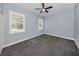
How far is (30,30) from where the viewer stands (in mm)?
5738

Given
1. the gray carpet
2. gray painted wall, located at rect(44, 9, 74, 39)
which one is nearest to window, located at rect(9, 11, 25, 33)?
the gray carpet

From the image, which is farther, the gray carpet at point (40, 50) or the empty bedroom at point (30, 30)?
the empty bedroom at point (30, 30)

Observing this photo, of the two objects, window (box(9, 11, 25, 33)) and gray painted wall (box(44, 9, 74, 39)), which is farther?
gray painted wall (box(44, 9, 74, 39))

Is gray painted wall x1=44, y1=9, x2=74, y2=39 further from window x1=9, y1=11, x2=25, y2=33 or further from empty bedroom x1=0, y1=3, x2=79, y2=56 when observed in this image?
window x1=9, y1=11, x2=25, y2=33

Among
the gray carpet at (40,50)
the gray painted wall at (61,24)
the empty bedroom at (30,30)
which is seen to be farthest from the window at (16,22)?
the gray painted wall at (61,24)

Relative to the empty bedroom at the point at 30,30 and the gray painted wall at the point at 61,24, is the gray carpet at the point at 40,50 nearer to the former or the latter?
the empty bedroom at the point at 30,30

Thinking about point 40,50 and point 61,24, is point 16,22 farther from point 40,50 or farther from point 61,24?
point 61,24

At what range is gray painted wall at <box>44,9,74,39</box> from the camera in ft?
17.4

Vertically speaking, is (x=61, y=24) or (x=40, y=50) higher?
(x=61, y=24)

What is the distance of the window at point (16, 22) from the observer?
3896 millimetres

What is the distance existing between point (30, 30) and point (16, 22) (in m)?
1.59

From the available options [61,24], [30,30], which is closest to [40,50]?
[30,30]

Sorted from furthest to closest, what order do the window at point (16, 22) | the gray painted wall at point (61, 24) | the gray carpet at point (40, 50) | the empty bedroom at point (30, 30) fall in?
the gray painted wall at point (61, 24), the window at point (16, 22), the empty bedroom at point (30, 30), the gray carpet at point (40, 50)

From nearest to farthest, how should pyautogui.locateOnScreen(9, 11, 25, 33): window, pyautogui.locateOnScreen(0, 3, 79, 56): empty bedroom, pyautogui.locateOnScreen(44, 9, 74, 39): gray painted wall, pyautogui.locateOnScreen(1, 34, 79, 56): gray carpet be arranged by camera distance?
1. pyautogui.locateOnScreen(1, 34, 79, 56): gray carpet
2. pyautogui.locateOnScreen(0, 3, 79, 56): empty bedroom
3. pyautogui.locateOnScreen(9, 11, 25, 33): window
4. pyautogui.locateOnScreen(44, 9, 74, 39): gray painted wall
